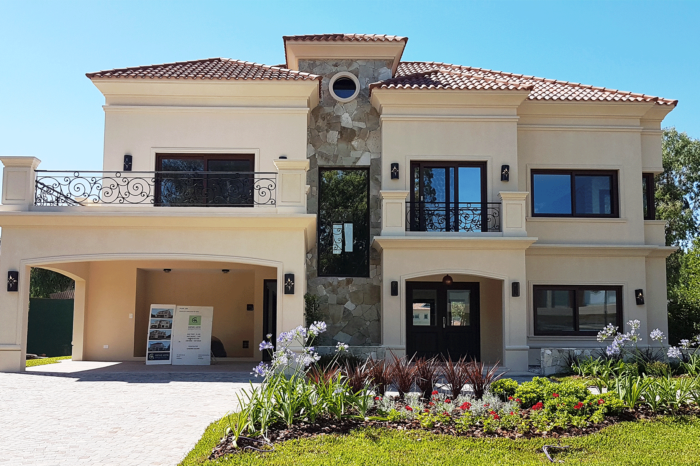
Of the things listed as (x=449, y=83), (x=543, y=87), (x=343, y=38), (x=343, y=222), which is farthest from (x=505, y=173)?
(x=343, y=38)

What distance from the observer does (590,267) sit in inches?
723

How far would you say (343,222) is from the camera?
18.8 meters

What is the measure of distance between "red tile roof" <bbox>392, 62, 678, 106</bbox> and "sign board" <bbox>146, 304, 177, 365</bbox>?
8778 mm

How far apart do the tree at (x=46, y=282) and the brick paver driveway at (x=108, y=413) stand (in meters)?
21.6

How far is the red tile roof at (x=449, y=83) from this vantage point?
691 inches

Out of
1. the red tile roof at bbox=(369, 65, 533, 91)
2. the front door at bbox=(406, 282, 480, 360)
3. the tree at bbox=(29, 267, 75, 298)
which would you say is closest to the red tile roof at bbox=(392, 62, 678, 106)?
the red tile roof at bbox=(369, 65, 533, 91)

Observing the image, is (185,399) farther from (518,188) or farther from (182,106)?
(518,188)

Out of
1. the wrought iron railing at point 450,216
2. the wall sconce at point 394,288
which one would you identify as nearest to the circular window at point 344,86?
the wrought iron railing at point 450,216

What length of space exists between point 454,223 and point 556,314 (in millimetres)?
4075

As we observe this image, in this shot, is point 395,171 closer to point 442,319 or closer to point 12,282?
point 442,319

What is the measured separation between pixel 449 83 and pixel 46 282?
87.2 ft

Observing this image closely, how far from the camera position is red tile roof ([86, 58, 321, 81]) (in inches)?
677

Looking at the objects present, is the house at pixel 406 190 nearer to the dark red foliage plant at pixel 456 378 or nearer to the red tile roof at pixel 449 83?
the red tile roof at pixel 449 83

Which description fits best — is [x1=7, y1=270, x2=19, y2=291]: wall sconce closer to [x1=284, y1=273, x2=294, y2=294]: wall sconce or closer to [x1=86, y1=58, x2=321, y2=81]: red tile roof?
[x1=86, y1=58, x2=321, y2=81]: red tile roof
